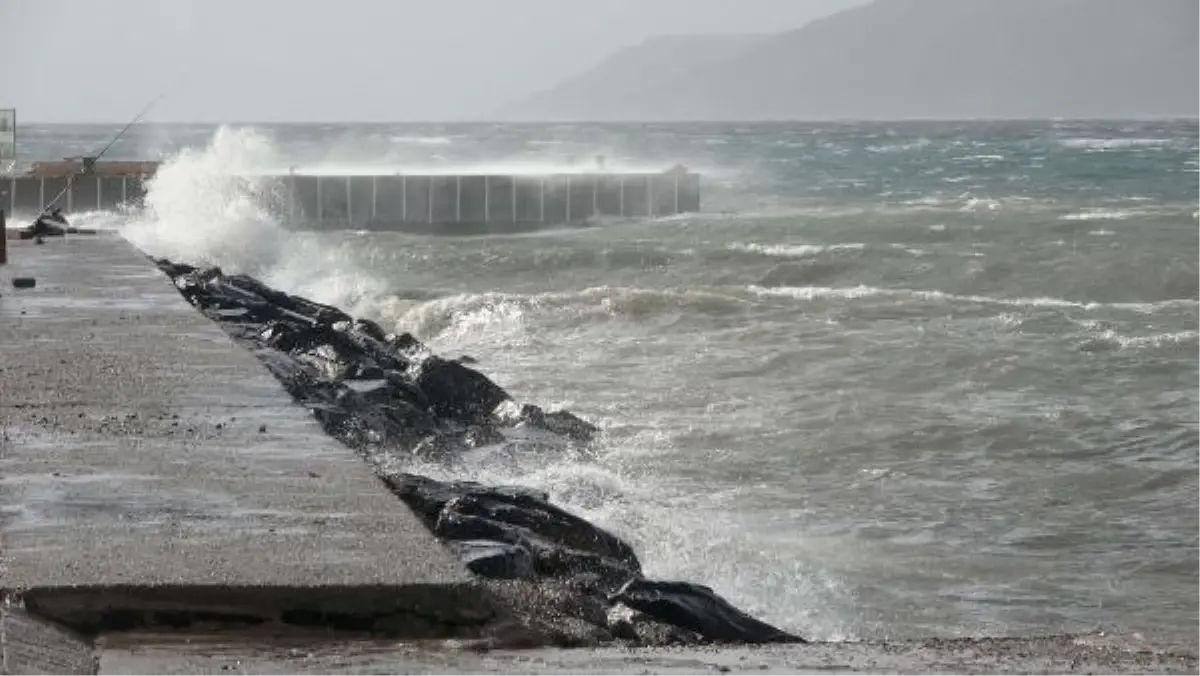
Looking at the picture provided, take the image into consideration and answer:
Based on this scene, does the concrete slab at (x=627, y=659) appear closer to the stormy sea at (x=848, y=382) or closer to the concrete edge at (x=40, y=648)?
the concrete edge at (x=40, y=648)

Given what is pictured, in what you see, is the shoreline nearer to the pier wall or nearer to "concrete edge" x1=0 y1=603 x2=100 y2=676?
"concrete edge" x1=0 y1=603 x2=100 y2=676

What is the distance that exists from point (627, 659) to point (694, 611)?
1.09 metres

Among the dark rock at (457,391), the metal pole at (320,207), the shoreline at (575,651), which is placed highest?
the shoreline at (575,651)

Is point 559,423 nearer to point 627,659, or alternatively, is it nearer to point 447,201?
point 627,659

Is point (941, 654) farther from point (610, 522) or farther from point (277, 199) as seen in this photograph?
point (277, 199)

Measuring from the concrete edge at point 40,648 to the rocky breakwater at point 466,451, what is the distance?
3.11 ft

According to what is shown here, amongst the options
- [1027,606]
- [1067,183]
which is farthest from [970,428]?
[1067,183]

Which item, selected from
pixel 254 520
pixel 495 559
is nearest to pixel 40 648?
pixel 254 520

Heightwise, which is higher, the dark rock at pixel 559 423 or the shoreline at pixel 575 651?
the shoreline at pixel 575 651

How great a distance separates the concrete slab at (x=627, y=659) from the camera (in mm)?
4430

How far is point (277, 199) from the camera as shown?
40.0 m

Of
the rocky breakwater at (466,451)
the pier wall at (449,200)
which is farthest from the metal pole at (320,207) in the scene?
the rocky breakwater at (466,451)

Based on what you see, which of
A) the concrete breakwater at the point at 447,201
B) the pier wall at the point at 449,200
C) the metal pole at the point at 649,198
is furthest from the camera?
the metal pole at the point at 649,198

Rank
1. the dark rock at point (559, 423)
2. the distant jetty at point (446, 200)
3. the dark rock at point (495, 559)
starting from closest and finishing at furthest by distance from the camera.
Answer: the dark rock at point (495, 559), the dark rock at point (559, 423), the distant jetty at point (446, 200)
